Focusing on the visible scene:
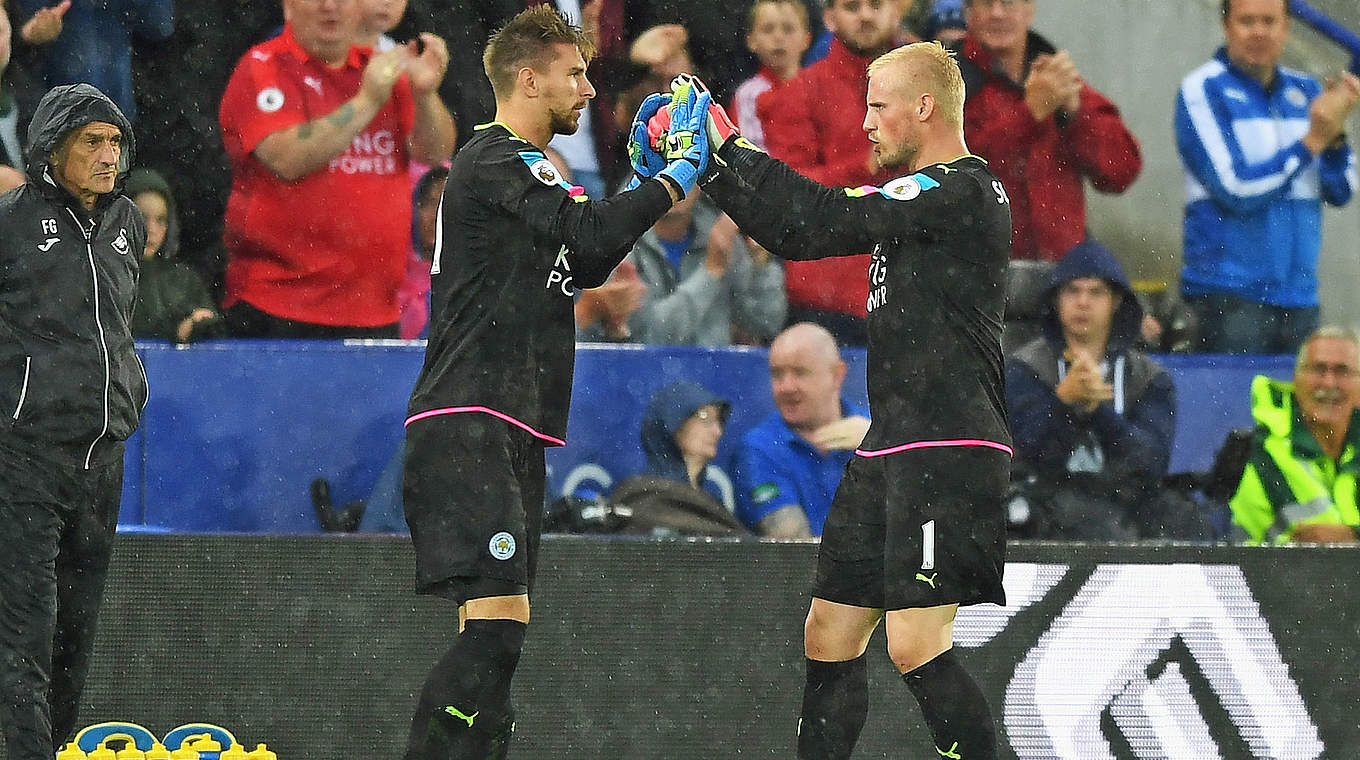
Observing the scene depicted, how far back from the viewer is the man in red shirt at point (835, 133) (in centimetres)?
724

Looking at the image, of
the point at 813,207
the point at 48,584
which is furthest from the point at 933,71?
the point at 48,584

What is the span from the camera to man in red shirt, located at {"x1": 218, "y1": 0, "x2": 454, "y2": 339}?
691 cm

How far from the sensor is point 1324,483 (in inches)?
276

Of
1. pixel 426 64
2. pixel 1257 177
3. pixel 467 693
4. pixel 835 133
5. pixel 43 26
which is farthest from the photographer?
pixel 1257 177

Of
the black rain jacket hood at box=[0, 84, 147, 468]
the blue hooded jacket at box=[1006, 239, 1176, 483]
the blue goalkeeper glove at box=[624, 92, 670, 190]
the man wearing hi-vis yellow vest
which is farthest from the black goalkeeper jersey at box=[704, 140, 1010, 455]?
the man wearing hi-vis yellow vest

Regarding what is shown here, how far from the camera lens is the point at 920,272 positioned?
14.9 feet

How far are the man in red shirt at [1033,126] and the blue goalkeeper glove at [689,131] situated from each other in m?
3.04

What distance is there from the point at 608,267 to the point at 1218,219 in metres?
4.17

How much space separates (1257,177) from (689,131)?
4077 mm

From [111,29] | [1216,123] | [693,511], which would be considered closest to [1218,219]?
[1216,123]

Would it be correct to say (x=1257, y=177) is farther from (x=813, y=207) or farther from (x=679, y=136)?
(x=679, y=136)

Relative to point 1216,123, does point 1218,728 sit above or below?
below

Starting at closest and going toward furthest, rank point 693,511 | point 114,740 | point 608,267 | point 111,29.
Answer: point 608,267, point 114,740, point 693,511, point 111,29

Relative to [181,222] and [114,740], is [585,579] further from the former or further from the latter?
[181,222]
